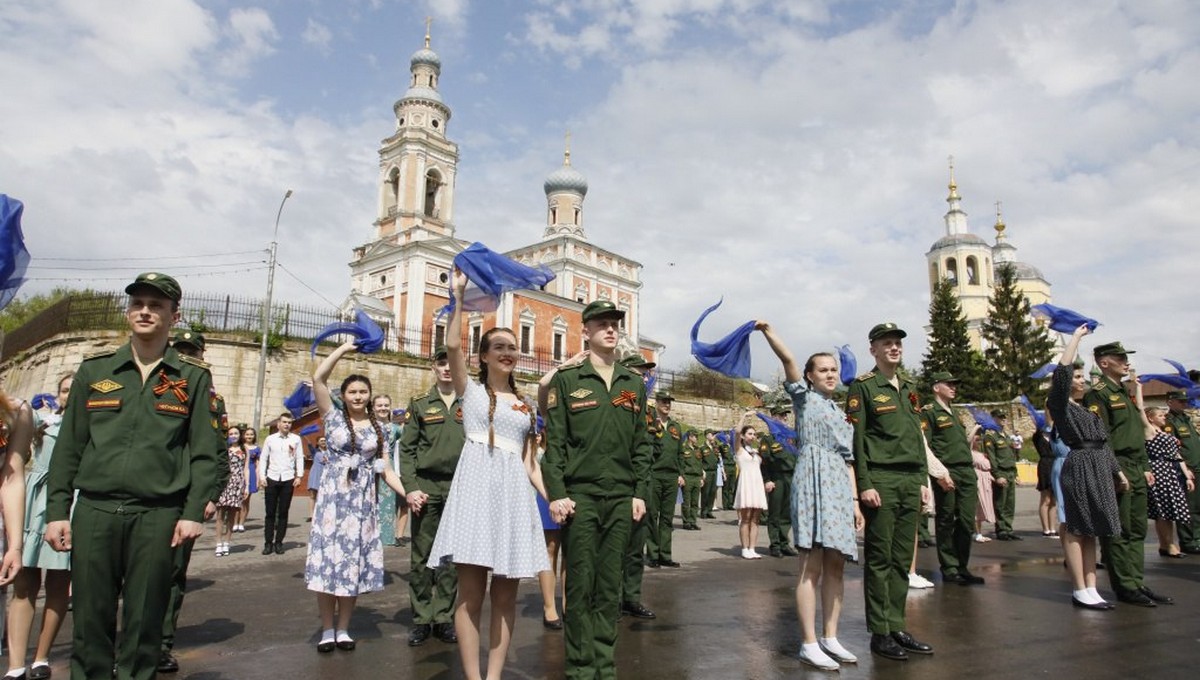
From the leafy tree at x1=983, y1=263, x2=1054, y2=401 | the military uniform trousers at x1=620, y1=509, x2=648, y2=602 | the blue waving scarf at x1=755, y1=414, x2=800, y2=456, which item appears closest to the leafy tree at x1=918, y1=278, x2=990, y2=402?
the leafy tree at x1=983, y1=263, x2=1054, y2=401

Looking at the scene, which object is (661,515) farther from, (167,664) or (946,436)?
(167,664)

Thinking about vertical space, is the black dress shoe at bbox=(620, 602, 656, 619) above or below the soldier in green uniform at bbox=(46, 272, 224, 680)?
below

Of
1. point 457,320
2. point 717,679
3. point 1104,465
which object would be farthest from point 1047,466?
point 457,320

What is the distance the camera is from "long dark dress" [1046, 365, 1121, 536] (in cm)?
641

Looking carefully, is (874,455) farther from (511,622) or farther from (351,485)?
(351,485)

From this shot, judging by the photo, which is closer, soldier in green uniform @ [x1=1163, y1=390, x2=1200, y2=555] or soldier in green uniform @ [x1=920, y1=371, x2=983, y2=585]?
soldier in green uniform @ [x1=920, y1=371, x2=983, y2=585]

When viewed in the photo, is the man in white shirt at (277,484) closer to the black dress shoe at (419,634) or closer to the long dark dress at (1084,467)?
the black dress shoe at (419,634)

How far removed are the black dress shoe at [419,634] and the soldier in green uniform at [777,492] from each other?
256 inches

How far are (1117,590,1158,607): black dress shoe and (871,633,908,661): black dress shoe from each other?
3.17 m

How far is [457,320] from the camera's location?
4012mm

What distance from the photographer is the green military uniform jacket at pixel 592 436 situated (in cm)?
412

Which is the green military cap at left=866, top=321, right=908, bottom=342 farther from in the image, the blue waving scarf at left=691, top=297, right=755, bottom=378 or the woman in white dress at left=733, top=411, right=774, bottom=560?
the woman in white dress at left=733, top=411, right=774, bottom=560

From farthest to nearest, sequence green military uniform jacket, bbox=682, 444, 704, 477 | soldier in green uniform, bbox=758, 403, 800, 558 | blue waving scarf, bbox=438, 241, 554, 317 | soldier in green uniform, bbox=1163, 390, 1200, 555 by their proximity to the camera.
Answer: green military uniform jacket, bbox=682, 444, 704, 477 → soldier in green uniform, bbox=758, 403, 800, 558 → soldier in green uniform, bbox=1163, 390, 1200, 555 → blue waving scarf, bbox=438, 241, 554, 317

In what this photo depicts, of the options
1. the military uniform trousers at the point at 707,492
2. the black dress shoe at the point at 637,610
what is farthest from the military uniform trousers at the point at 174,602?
the military uniform trousers at the point at 707,492
